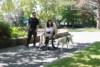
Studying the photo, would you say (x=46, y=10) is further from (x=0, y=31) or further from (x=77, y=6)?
(x=0, y=31)

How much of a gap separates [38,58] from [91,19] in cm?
3861

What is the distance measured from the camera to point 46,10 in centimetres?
3575

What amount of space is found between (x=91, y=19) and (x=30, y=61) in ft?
129

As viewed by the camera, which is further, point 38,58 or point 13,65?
point 38,58

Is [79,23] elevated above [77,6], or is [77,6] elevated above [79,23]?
[77,6]

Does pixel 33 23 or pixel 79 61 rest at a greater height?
pixel 33 23

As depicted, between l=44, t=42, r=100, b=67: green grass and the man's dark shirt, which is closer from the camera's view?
l=44, t=42, r=100, b=67: green grass

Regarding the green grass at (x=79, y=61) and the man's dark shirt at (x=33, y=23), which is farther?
the man's dark shirt at (x=33, y=23)

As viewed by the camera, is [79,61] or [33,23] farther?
[33,23]

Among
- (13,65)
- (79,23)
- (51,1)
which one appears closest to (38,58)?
(13,65)

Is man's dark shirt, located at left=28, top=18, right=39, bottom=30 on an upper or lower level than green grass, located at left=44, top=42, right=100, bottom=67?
upper

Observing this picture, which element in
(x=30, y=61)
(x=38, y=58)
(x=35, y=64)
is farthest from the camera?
(x=38, y=58)

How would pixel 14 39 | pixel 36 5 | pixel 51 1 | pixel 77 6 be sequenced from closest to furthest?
pixel 14 39 < pixel 51 1 < pixel 36 5 < pixel 77 6

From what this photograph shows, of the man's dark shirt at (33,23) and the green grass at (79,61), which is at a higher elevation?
the man's dark shirt at (33,23)
